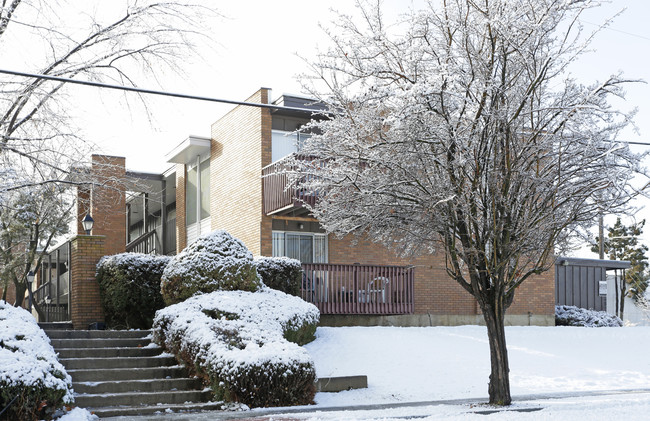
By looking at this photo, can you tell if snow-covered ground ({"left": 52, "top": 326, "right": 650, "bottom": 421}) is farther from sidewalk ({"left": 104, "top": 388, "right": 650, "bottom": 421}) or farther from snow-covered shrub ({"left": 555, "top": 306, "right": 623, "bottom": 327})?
snow-covered shrub ({"left": 555, "top": 306, "right": 623, "bottom": 327})

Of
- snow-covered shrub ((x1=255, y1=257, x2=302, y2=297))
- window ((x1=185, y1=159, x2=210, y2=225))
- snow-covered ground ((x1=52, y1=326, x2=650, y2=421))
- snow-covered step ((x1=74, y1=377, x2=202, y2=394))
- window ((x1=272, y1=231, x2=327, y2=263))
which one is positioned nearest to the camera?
snow-covered ground ((x1=52, y1=326, x2=650, y2=421))

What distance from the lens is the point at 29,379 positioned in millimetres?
8758

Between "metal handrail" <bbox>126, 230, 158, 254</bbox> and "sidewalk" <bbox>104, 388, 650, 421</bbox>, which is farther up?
"metal handrail" <bbox>126, 230, 158, 254</bbox>

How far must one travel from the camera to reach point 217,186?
22.7 metres

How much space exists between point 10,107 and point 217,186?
9277 millimetres

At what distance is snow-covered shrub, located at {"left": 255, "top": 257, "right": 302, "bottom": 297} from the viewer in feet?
52.5

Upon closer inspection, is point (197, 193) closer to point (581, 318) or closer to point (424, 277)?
point (424, 277)

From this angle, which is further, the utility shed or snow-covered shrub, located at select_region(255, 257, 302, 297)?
the utility shed

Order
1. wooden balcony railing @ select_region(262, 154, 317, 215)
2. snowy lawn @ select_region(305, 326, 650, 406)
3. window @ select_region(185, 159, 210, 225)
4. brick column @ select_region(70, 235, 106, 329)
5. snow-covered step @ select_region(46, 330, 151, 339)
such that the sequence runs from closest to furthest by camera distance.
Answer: snowy lawn @ select_region(305, 326, 650, 406) → snow-covered step @ select_region(46, 330, 151, 339) → brick column @ select_region(70, 235, 106, 329) → wooden balcony railing @ select_region(262, 154, 317, 215) → window @ select_region(185, 159, 210, 225)

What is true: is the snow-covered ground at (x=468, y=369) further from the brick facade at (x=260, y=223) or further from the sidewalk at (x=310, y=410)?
the brick facade at (x=260, y=223)

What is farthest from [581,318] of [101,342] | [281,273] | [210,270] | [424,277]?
[101,342]

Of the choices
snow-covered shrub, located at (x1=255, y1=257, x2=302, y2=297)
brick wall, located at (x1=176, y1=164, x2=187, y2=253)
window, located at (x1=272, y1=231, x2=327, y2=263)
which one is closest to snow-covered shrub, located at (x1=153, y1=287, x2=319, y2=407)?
snow-covered shrub, located at (x1=255, y1=257, x2=302, y2=297)

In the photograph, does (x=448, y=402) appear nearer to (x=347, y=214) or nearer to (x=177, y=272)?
(x=347, y=214)

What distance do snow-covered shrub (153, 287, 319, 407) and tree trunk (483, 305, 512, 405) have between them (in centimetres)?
265
